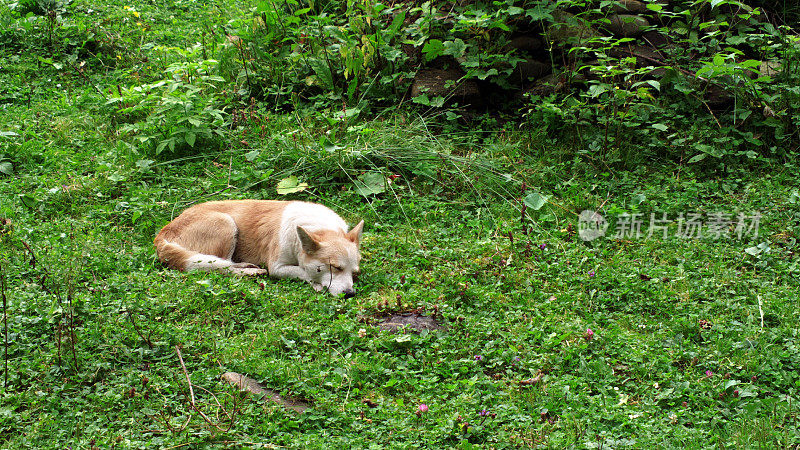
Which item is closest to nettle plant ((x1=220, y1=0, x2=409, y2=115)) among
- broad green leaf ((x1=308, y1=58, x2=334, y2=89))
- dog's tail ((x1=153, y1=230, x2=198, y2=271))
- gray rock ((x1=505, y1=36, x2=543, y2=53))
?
broad green leaf ((x1=308, y1=58, x2=334, y2=89))

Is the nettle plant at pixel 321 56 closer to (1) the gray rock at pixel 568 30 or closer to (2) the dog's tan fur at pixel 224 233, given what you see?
(1) the gray rock at pixel 568 30

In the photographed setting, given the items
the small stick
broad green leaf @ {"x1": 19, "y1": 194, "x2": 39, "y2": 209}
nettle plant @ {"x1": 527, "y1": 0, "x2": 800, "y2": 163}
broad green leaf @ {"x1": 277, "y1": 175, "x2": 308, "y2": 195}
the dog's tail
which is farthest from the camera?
nettle plant @ {"x1": 527, "y1": 0, "x2": 800, "y2": 163}

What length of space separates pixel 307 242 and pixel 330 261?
0.24 m

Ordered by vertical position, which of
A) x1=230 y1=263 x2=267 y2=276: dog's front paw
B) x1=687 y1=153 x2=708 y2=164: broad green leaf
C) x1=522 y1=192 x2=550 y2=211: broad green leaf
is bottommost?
x1=687 y1=153 x2=708 y2=164: broad green leaf

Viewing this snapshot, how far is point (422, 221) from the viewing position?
691cm

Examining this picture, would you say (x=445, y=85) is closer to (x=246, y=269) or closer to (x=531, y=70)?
A: (x=531, y=70)

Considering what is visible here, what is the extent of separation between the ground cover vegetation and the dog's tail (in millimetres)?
124

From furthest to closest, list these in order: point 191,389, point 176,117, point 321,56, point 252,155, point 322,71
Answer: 1. point 321,56
2. point 322,71
3. point 176,117
4. point 252,155
5. point 191,389

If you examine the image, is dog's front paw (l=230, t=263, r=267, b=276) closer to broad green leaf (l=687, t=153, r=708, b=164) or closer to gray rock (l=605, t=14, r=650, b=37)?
broad green leaf (l=687, t=153, r=708, b=164)

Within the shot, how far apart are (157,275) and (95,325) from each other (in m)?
0.90

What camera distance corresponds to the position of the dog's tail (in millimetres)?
5872

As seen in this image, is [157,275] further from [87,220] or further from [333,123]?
[333,123]

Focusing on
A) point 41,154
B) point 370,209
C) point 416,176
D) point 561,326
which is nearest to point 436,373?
point 561,326

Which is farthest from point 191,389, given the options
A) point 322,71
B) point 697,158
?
point 697,158
